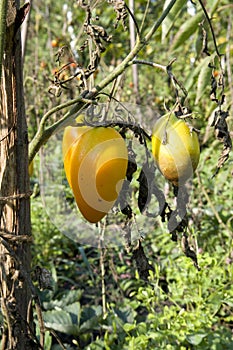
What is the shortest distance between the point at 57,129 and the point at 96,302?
1.28m

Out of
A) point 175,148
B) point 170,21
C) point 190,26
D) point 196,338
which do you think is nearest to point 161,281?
point 196,338

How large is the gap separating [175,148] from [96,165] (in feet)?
0.36

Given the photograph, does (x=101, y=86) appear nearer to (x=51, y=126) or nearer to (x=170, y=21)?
(x=51, y=126)

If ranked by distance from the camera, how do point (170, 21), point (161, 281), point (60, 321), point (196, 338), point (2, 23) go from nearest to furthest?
point (2, 23)
point (170, 21)
point (196, 338)
point (60, 321)
point (161, 281)

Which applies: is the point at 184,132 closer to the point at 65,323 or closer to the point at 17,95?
the point at 17,95

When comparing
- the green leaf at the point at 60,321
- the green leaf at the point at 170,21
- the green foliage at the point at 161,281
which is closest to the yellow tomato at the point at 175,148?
the green foliage at the point at 161,281

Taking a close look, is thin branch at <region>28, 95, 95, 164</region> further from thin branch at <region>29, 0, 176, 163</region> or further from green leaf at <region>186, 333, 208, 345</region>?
green leaf at <region>186, 333, 208, 345</region>

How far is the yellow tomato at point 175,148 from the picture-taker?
0.68 meters

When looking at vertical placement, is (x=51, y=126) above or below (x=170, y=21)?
below

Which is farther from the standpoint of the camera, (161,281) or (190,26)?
(161,281)

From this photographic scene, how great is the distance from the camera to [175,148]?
676mm

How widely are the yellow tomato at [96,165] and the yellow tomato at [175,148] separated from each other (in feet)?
0.18

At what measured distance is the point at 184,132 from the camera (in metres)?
0.69

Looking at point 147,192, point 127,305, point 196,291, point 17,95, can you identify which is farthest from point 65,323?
point 17,95
